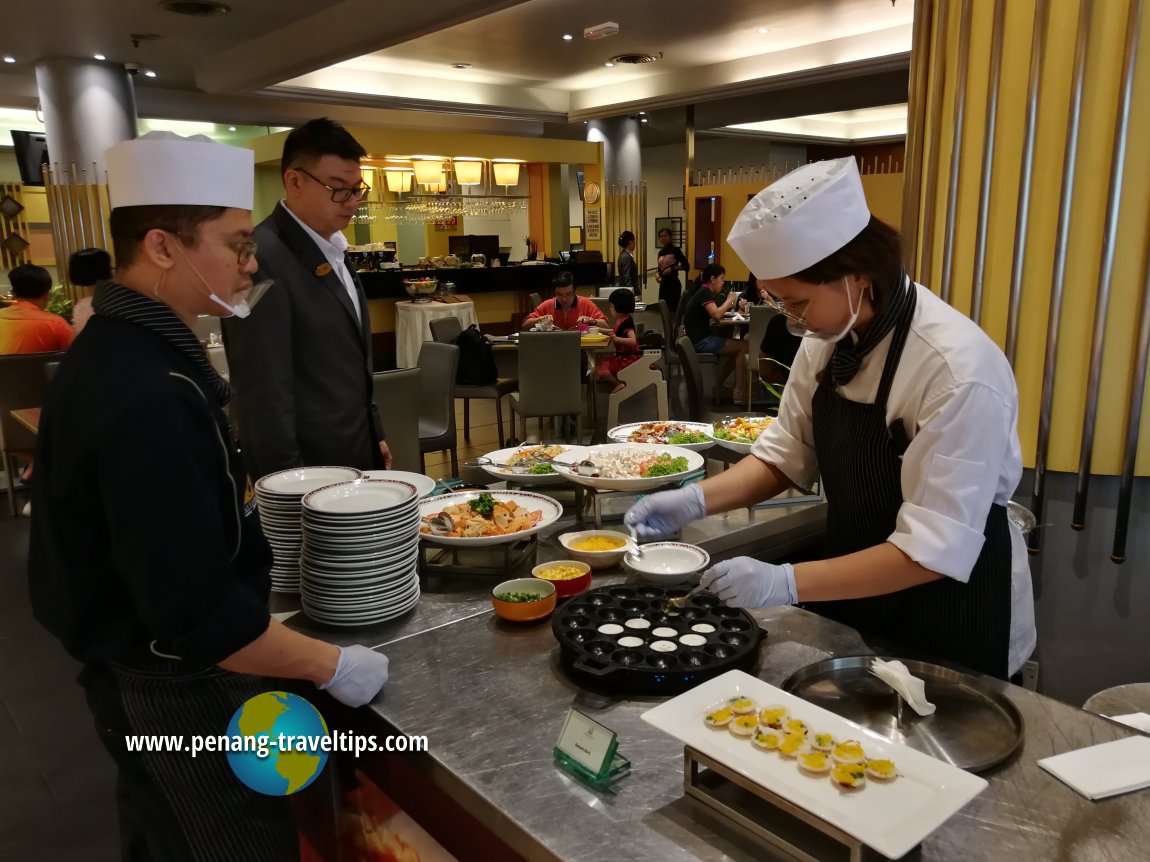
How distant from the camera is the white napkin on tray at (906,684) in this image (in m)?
1.21

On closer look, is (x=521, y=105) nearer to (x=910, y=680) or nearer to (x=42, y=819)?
(x=42, y=819)

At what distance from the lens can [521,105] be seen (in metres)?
11.1

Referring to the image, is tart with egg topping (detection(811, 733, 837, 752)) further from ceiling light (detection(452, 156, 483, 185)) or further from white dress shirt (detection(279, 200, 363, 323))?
ceiling light (detection(452, 156, 483, 185))

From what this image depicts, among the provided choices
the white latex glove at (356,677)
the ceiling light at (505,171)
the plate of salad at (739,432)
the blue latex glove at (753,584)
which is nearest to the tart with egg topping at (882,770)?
the blue latex glove at (753,584)

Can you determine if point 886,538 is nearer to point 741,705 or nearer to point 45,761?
point 741,705

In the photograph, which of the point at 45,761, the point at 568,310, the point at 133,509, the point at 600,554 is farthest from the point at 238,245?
the point at 568,310

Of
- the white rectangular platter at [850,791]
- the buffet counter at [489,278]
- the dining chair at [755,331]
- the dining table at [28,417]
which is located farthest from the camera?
the buffet counter at [489,278]

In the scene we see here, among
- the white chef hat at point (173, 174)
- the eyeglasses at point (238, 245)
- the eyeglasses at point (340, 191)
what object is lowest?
the eyeglasses at point (238, 245)

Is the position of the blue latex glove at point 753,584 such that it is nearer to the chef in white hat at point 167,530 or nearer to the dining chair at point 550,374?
the chef in white hat at point 167,530

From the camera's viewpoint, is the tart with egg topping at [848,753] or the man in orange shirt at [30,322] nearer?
the tart with egg topping at [848,753]

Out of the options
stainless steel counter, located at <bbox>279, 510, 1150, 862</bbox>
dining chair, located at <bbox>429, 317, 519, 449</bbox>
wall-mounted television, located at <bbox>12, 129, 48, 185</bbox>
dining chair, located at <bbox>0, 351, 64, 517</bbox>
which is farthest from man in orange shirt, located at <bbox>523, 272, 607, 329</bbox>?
wall-mounted television, located at <bbox>12, 129, 48, 185</bbox>

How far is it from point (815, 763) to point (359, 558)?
855mm

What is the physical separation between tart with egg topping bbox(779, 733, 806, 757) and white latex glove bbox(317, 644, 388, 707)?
0.63 metres

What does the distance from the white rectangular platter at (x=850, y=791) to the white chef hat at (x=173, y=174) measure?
0.97 m
